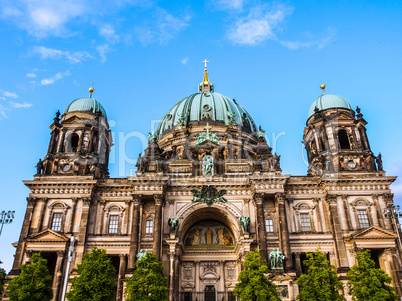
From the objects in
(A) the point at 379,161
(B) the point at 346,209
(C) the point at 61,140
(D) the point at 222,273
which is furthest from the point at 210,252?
(C) the point at 61,140

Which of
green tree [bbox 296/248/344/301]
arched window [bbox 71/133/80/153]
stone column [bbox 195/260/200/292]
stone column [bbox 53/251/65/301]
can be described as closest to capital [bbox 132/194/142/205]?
stone column [bbox 53/251/65/301]

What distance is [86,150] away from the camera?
41.9 meters

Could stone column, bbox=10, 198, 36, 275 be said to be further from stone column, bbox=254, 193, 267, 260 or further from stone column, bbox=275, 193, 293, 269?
stone column, bbox=275, 193, 293, 269

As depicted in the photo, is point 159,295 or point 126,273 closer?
point 159,295

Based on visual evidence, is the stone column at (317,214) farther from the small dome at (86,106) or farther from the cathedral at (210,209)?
the small dome at (86,106)

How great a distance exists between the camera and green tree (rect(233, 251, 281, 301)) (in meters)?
28.1

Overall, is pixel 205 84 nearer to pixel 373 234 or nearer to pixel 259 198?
pixel 259 198

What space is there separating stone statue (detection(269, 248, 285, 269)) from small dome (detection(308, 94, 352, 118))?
19.7 meters

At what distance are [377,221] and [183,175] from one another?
20.1 meters

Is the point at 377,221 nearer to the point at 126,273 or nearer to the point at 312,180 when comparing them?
the point at 312,180

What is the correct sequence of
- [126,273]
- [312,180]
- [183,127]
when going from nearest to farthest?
[126,273], [312,180], [183,127]

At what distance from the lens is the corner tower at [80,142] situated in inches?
1593

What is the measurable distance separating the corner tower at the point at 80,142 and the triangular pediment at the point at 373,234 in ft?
89.5

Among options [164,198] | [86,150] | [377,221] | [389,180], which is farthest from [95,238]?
[389,180]
